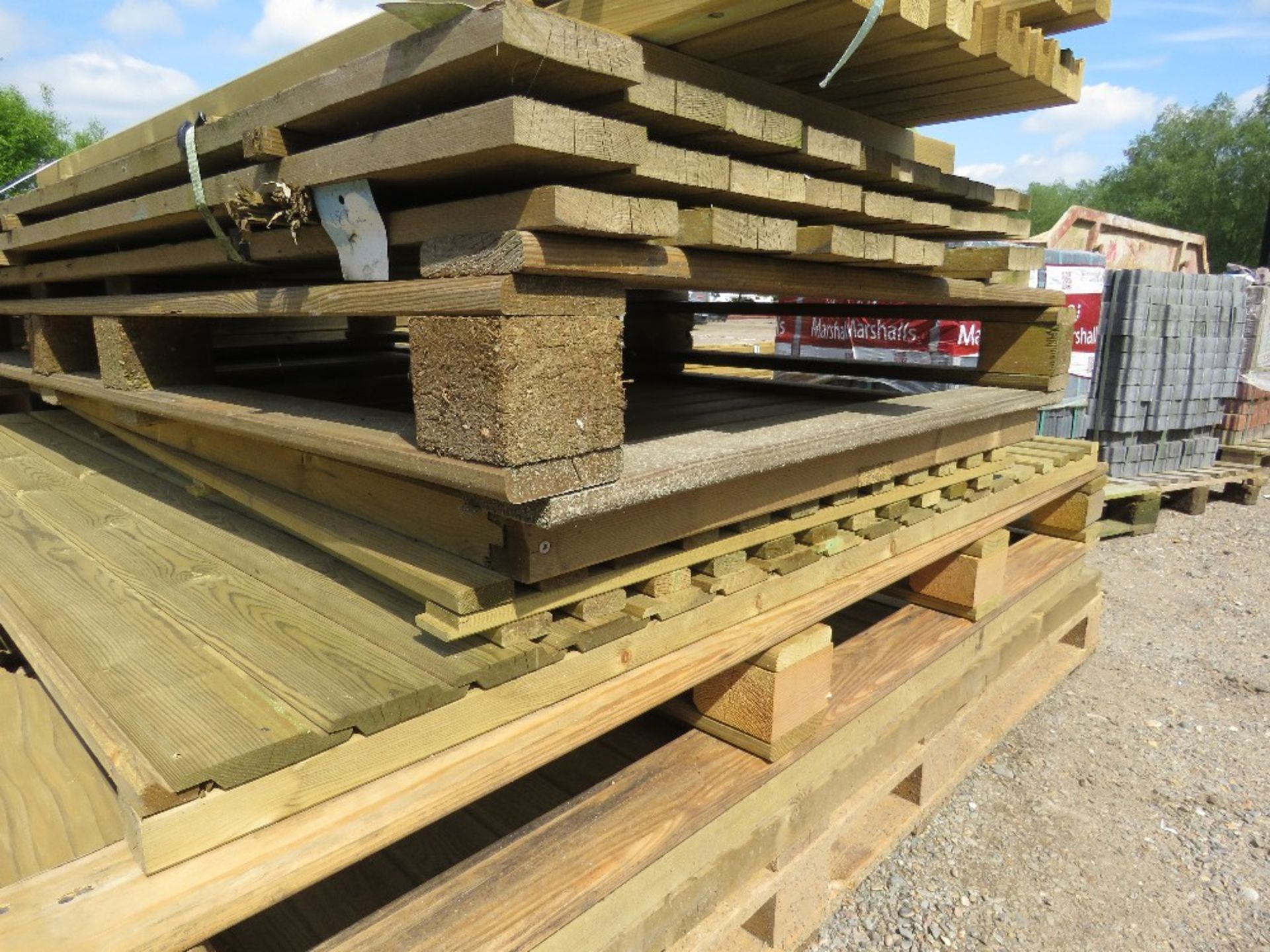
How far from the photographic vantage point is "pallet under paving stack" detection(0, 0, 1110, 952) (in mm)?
1421

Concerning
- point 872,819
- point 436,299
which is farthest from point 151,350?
point 872,819

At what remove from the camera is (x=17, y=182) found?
3453mm

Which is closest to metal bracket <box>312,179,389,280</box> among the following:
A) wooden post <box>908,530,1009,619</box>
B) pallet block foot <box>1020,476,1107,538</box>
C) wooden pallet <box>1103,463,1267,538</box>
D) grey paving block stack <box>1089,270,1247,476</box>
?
wooden post <box>908,530,1009,619</box>

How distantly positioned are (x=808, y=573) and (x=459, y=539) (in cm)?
114

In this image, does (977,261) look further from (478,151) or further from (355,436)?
(355,436)

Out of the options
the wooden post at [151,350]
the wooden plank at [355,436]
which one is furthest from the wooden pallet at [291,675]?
the wooden post at [151,350]

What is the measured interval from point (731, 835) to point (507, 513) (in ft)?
4.08

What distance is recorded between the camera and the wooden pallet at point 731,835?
185cm

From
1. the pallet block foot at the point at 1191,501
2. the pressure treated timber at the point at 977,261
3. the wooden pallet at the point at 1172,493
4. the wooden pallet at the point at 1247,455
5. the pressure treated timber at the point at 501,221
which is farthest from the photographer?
the wooden pallet at the point at 1247,455

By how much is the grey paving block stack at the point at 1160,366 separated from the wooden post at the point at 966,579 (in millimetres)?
5872

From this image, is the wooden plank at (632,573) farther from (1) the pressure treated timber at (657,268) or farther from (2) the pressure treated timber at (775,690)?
(1) the pressure treated timber at (657,268)

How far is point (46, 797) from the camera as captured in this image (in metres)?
1.84

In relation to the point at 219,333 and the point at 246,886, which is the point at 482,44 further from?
the point at 219,333

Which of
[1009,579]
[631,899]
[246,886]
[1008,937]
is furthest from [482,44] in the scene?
[1009,579]
